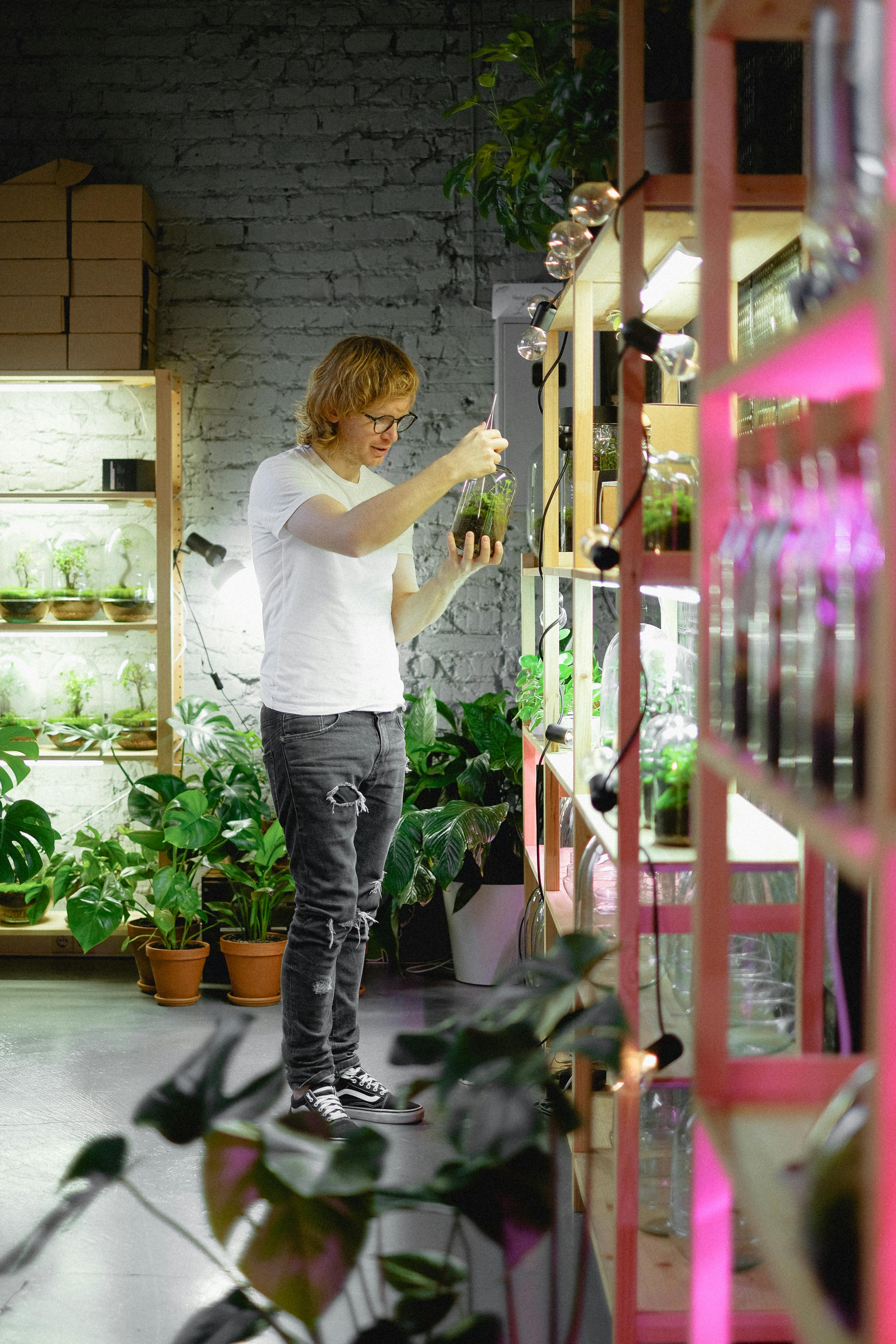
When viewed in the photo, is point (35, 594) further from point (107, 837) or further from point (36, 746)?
point (107, 837)

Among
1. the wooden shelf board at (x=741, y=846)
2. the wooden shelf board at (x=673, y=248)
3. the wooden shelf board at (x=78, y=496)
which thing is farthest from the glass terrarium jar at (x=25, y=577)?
the wooden shelf board at (x=741, y=846)

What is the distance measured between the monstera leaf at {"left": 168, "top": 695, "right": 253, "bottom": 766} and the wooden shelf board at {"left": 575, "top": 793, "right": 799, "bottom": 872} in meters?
2.18

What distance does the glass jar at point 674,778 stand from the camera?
5.02ft

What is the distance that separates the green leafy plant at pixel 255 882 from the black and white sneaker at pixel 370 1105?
0.97 m

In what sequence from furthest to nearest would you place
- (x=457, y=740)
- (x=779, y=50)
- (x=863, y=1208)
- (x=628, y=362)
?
(x=457, y=740)
(x=779, y=50)
(x=628, y=362)
(x=863, y=1208)

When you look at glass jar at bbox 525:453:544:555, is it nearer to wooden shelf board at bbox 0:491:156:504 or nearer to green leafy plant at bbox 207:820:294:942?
green leafy plant at bbox 207:820:294:942

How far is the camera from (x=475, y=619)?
424 cm

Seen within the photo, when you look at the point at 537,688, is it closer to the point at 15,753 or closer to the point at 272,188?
the point at 15,753

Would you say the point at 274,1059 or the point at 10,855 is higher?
the point at 10,855

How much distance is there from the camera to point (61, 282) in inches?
153

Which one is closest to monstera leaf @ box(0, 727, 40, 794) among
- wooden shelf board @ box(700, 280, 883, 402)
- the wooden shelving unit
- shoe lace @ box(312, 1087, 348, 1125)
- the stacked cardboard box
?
the wooden shelving unit

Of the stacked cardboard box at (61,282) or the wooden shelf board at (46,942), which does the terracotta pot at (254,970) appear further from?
the stacked cardboard box at (61,282)

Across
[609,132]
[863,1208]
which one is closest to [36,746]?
[609,132]

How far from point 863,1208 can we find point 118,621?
3.55 metres
